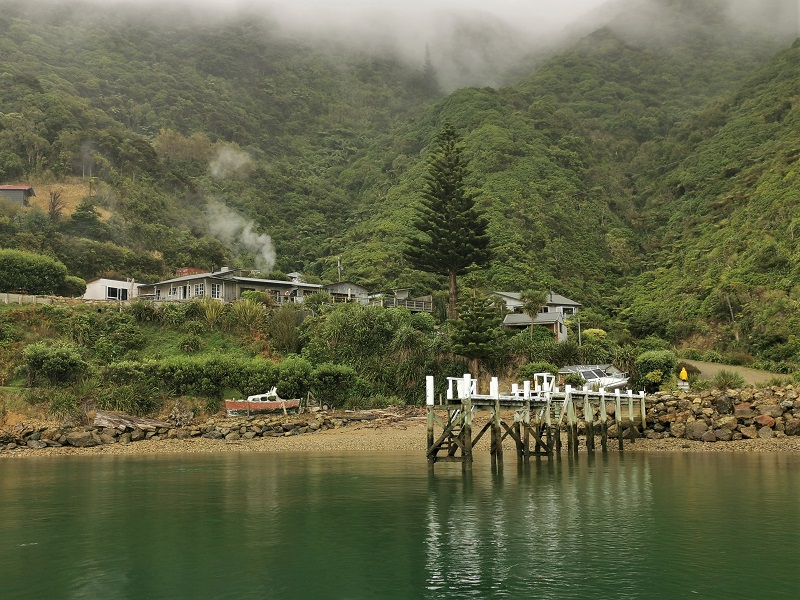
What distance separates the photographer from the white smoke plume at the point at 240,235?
9225 cm

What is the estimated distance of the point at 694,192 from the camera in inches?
3487

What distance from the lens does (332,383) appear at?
138 ft

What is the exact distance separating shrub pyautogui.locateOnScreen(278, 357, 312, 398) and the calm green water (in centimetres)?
1494

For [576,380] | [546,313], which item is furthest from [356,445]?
[546,313]

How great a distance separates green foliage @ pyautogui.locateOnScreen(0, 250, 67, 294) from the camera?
178 feet

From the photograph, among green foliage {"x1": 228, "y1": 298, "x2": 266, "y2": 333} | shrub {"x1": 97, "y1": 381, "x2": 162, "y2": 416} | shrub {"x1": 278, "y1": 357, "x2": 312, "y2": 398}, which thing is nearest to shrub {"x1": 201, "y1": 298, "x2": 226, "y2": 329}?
green foliage {"x1": 228, "y1": 298, "x2": 266, "y2": 333}

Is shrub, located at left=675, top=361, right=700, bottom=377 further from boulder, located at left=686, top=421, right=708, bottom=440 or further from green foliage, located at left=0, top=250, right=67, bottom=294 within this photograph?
green foliage, located at left=0, top=250, right=67, bottom=294

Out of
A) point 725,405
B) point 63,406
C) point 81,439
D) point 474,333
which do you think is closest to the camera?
point 725,405

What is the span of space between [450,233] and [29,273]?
3164 centimetres

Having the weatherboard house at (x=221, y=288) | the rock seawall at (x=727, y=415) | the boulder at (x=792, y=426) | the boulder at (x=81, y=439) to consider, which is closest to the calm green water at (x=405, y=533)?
the rock seawall at (x=727, y=415)

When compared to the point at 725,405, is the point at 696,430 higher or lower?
lower

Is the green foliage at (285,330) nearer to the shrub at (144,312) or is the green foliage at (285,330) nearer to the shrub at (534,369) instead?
the shrub at (144,312)

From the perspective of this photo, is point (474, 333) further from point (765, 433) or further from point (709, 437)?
point (765, 433)

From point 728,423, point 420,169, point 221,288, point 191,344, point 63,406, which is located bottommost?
point 728,423
